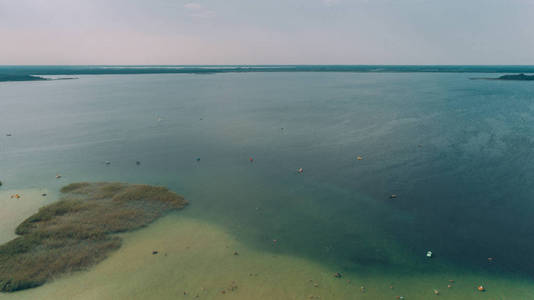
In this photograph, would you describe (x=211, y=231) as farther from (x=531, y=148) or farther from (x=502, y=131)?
(x=502, y=131)

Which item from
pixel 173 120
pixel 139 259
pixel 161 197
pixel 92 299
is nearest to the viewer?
pixel 92 299

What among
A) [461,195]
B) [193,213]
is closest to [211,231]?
[193,213]

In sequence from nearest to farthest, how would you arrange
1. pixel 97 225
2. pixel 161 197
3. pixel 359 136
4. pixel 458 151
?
pixel 97 225 < pixel 161 197 < pixel 458 151 < pixel 359 136

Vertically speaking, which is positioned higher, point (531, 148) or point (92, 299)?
point (531, 148)

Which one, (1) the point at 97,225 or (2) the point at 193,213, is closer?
(1) the point at 97,225

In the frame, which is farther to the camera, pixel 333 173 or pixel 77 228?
pixel 333 173

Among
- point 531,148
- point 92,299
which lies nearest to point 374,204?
point 92,299
